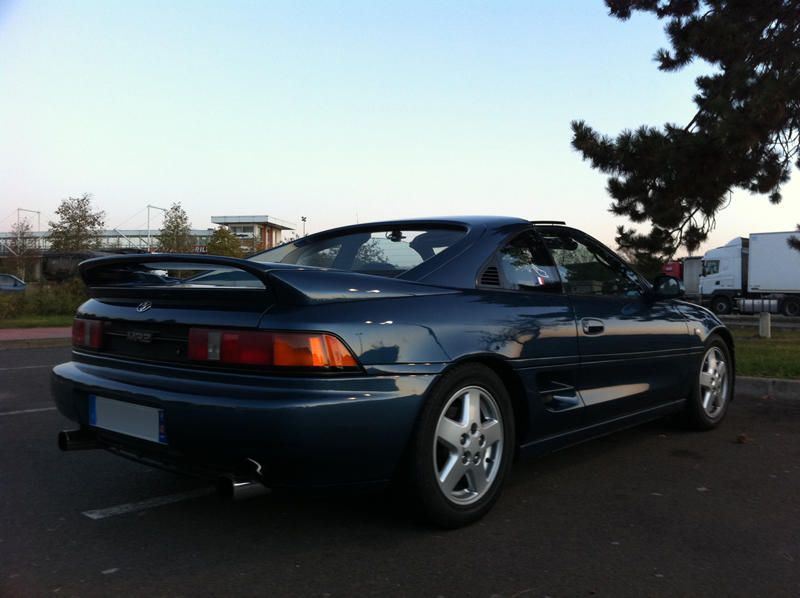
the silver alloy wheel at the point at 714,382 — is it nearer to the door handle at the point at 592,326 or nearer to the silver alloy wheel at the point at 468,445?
the door handle at the point at 592,326

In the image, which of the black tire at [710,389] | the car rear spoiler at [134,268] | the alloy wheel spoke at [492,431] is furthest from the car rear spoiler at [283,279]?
the black tire at [710,389]

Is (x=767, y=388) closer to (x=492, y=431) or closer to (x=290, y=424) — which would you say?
(x=492, y=431)

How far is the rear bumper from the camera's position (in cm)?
255

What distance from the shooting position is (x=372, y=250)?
3789mm

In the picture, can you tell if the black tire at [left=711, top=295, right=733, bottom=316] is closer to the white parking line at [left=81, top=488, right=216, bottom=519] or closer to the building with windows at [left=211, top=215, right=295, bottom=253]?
the white parking line at [left=81, top=488, right=216, bottom=519]

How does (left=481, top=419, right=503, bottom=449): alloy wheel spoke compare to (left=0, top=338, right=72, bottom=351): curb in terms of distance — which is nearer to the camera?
(left=481, top=419, right=503, bottom=449): alloy wheel spoke

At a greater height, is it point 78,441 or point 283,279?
point 283,279

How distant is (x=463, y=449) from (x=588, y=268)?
1.61m

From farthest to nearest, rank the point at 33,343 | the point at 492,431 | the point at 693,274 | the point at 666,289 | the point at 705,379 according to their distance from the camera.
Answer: the point at 693,274 → the point at 33,343 → the point at 705,379 → the point at 666,289 → the point at 492,431

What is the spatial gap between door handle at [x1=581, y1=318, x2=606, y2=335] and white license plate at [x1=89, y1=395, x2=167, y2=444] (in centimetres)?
224

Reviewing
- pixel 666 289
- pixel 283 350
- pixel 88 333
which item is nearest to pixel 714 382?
pixel 666 289

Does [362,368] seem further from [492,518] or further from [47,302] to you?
[47,302]

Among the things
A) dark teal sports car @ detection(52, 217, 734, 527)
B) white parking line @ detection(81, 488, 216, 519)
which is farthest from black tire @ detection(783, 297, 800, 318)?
white parking line @ detection(81, 488, 216, 519)

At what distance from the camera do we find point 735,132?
896cm
